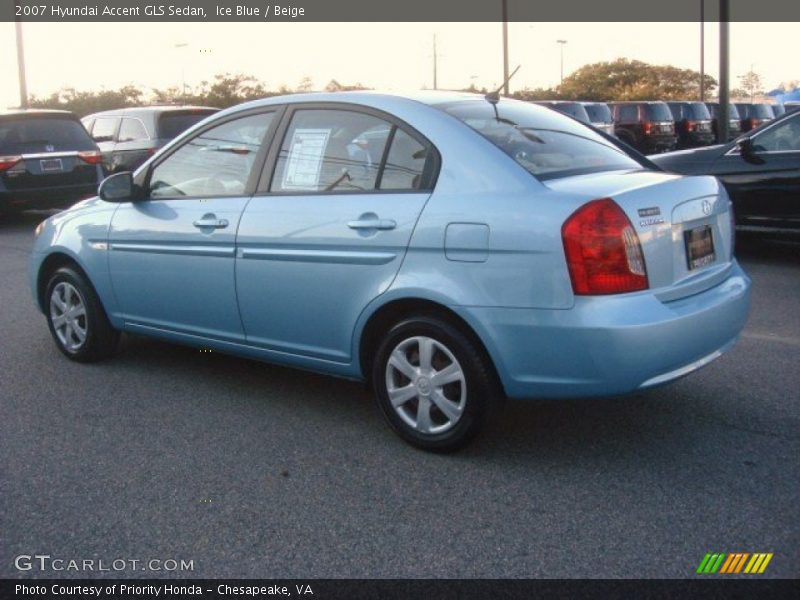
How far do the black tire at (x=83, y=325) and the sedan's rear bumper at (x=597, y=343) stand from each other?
287cm

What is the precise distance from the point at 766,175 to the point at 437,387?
20.1 ft

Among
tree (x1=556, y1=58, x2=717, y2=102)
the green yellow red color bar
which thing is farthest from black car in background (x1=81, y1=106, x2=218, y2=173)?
tree (x1=556, y1=58, x2=717, y2=102)

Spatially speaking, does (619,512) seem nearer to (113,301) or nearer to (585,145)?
(585,145)

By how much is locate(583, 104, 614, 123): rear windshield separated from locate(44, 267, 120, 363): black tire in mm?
21238

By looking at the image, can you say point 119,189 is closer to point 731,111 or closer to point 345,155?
point 345,155

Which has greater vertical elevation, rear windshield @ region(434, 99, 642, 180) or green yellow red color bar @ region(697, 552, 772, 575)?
rear windshield @ region(434, 99, 642, 180)

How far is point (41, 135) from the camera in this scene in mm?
13867

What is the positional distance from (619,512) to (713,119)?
28.1 metres

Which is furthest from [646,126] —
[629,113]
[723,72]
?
[723,72]

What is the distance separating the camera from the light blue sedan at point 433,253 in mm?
3840

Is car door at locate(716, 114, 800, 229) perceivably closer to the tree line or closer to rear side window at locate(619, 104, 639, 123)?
rear side window at locate(619, 104, 639, 123)

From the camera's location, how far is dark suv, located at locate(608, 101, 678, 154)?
1059 inches
